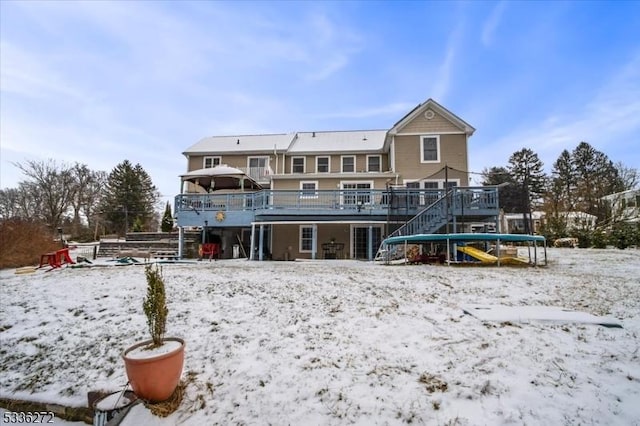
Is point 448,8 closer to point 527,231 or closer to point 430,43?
point 430,43

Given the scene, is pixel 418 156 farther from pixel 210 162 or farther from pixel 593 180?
pixel 593 180

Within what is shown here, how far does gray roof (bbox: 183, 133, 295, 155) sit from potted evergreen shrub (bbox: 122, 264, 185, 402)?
18.0 metres

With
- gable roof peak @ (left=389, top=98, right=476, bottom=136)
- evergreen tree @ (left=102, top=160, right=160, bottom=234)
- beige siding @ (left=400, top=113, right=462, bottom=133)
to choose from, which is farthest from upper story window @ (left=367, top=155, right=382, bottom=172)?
evergreen tree @ (left=102, top=160, right=160, bottom=234)

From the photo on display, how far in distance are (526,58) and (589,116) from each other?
8484 mm

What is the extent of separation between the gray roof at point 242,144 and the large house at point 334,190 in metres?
0.07

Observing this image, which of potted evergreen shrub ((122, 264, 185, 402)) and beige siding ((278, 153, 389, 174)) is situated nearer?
potted evergreen shrub ((122, 264, 185, 402))

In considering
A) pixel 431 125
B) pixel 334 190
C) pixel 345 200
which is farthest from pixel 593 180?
pixel 334 190

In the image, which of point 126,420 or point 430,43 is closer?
point 126,420

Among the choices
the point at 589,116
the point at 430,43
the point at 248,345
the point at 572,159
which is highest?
the point at 572,159

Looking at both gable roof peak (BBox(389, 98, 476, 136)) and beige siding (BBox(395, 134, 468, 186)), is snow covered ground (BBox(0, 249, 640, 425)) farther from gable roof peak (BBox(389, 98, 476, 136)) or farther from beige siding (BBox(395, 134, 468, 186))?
gable roof peak (BBox(389, 98, 476, 136))

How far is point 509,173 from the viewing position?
4694 centimetres

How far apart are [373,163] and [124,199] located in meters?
35.6

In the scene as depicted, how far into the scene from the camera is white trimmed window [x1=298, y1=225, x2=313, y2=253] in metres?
16.6

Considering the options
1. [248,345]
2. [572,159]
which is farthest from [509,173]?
[248,345]
